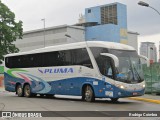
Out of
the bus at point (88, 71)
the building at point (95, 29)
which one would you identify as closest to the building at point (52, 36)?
the building at point (95, 29)

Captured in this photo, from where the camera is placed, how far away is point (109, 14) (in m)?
103

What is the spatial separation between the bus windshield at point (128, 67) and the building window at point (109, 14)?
83460mm

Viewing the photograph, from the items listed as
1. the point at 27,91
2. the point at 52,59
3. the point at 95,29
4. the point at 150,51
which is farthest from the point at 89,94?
the point at 95,29

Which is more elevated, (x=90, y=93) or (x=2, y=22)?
(x=2, y=22)

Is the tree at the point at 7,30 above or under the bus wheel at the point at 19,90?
above

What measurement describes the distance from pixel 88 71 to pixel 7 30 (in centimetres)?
3422

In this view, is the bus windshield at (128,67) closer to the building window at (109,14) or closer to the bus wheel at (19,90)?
the bus wheel at (19,90)

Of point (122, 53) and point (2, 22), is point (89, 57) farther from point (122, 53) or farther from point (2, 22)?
point (2, 22)

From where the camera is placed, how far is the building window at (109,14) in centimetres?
10319

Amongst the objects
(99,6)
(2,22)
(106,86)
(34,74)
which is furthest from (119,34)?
(106,86)

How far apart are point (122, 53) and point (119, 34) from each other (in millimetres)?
81851

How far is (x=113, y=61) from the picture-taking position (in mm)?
19328

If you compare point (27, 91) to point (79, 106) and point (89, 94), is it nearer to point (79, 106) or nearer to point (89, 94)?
point (89, 94)

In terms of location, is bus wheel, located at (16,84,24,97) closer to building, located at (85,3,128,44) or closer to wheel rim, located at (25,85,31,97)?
wheel rim, located at (25,85,31,97)
